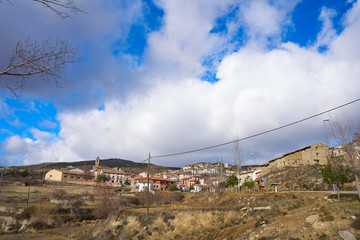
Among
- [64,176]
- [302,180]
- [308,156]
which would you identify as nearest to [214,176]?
[308,156]

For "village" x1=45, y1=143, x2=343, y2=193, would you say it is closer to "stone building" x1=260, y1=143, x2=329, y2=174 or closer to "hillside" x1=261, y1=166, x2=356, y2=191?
"stone building" x1=260, y1=143, x2=329, y2=174

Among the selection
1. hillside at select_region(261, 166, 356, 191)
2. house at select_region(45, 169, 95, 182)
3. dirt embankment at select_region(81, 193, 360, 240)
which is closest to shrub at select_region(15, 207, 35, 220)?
dirt embankment at select_region(81, 193, 360, 240)

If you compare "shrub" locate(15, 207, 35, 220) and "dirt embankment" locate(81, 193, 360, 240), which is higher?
"dirt embankment" locate(81, 193, 360, 240)

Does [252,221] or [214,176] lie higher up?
[214,176]

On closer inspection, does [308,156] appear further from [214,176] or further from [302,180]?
[214,176]

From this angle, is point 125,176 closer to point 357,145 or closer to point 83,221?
point 83,221

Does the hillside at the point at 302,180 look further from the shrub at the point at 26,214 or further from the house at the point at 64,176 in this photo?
the house at the point at 64,176

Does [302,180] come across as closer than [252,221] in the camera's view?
No

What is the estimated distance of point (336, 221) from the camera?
46.2 feet

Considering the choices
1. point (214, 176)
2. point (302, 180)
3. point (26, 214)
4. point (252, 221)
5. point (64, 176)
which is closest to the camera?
point (252, 221)

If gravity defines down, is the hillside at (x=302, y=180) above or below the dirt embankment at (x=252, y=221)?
above

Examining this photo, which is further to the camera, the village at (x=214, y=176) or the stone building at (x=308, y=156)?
the stone building at (x=308, y=156)

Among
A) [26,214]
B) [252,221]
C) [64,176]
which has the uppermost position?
[64,176]

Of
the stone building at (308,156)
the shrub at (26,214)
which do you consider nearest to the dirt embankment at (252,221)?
the shrub at (26,214)
